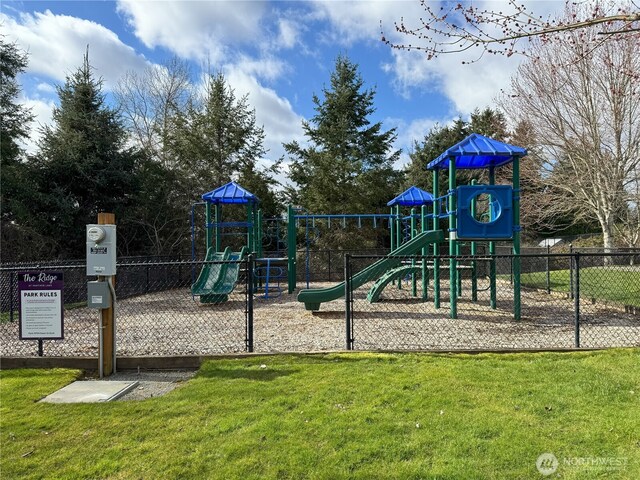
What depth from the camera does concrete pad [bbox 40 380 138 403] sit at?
376 cm

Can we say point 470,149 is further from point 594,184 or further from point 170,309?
point 594,184

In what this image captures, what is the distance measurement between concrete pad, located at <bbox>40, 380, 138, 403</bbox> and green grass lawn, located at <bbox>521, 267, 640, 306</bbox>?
9748 mm

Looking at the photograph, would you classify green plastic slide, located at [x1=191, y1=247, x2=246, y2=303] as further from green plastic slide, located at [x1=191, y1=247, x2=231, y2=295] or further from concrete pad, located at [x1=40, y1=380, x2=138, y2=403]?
concrete pad, located at [x1=40, y1=380, x2=138, y2=403]

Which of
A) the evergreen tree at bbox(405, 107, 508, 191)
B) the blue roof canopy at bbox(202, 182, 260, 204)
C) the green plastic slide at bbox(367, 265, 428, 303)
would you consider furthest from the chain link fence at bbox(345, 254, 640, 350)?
the evergreen tree at bbox(405, 107, 508, 191)

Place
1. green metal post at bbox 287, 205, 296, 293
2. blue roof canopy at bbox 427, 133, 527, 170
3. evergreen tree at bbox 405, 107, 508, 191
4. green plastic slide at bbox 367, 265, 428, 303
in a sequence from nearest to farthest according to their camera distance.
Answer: blue roof canopy at bbox 427, 133, 527, 170, green plastic slide at bbox 367, 265, 428, 303, green metal post at bbox 287, 205, 296, 293, evergreen tree at bbox 405, 107, 508, 191

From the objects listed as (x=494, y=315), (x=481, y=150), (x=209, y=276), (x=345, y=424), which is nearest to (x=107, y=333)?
(x=345, y=424)

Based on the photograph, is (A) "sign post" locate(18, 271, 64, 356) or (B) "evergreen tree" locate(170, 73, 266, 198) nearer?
(A) "sign post" locate(18, 271, 64, 356)

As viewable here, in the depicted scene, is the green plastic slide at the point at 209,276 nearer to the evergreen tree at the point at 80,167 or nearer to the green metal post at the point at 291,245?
the green metal post at the point at 291,245

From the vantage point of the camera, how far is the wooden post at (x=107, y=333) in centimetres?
456

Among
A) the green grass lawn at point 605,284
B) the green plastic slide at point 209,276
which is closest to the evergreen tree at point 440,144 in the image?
the green grass lawn at point 605,284

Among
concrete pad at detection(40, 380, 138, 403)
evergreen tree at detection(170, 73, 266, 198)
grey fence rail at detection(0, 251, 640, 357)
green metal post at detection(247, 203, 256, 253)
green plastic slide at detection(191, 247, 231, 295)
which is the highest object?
evergreen tree at detection(170, 73, 266, 198)

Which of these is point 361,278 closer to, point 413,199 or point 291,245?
point 291,245

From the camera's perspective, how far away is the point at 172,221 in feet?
61.6

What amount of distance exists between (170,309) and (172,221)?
10.4 metres
